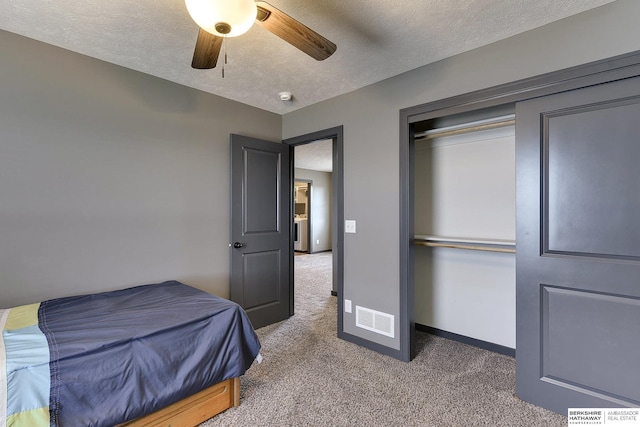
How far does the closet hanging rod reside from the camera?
2473mm

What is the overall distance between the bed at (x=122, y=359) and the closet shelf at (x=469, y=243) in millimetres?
1833

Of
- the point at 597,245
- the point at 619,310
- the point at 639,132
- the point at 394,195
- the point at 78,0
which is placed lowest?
the point at 619,310

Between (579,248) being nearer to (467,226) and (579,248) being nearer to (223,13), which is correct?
(467,226)

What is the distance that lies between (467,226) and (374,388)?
171cm

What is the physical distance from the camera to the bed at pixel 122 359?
Result: 4.30 ft

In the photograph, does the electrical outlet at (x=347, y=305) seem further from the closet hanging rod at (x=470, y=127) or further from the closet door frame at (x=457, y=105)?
the closet hanging rod at (x=470, y=127)

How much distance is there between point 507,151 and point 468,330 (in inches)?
67.6

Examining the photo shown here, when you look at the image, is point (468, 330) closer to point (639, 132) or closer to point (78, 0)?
point (639, 132)

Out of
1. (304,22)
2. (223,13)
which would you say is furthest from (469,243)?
(223,13)

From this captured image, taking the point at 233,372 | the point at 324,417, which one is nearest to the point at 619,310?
the point at 324,417

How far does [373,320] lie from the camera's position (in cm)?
281

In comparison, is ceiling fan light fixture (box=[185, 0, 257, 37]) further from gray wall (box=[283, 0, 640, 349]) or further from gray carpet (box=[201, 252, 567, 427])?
gray carpet (box=[201, 252, 567, 427])

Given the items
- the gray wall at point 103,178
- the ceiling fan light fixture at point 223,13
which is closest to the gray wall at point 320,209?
the gray wall at point 103,178

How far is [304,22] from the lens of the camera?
1.91 m
